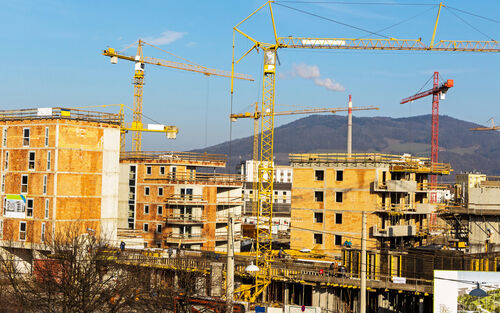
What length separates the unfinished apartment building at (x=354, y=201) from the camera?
2623 inches

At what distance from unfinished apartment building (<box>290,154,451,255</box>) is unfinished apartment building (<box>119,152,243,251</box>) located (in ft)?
40.7

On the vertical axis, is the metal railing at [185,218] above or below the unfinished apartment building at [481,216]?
below

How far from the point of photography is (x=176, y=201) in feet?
249

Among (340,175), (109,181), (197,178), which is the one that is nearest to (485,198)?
(340,175)

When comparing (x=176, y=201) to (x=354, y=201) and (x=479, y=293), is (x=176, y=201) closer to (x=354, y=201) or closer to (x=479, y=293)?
(x=354, y=201)

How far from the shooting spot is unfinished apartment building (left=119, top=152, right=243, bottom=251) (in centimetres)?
7662

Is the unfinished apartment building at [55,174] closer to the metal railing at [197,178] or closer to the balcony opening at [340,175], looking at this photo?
the metal railing at [197,178]

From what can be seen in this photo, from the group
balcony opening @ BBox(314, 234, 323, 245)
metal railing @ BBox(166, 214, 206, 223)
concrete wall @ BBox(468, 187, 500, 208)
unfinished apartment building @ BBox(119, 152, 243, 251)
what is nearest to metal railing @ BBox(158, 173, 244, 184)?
unfinished apartment building @ BBox(119, 152, 243, 251)

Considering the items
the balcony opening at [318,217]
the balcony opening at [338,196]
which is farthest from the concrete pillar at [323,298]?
the balcony opening at [318,217]

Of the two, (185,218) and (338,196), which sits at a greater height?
(338,196)

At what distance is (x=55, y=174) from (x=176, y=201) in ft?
58.4

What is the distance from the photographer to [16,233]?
6391 cm

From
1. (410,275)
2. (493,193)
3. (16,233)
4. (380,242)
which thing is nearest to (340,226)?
(380,242)

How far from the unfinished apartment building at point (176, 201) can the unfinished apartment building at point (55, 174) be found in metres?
11.5
